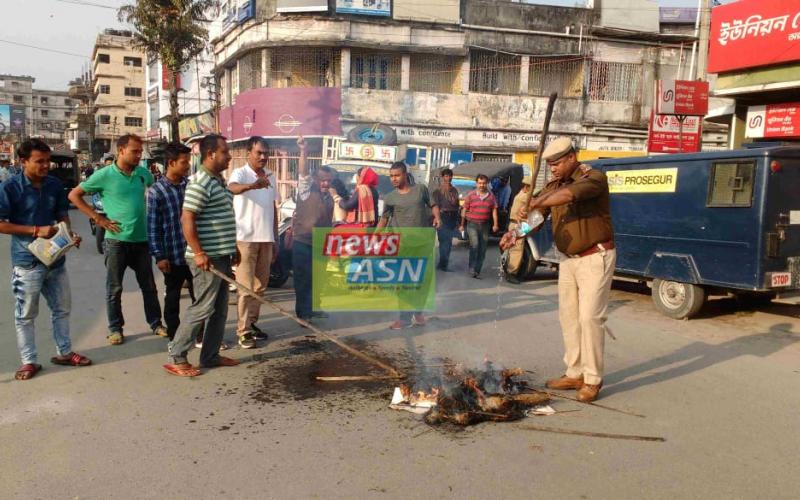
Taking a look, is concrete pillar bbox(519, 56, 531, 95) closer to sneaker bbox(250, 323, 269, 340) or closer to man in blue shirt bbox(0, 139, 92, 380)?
sneaker bbox(250, 323, 269, 340)

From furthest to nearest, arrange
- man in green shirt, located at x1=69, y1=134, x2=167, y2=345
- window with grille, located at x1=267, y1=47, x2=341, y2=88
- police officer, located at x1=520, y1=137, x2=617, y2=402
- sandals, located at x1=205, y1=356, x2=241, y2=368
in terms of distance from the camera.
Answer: window with grille, located at x1=267, y1=47, x2=341, y2=88 → man in green shirt, located at x1=69, y1=134, x2=167, y2=345 → sandals, located at x1=205, y1=356, x2=241, y2=368 → police officer, located at x1=520, y1=137, x2=617, y2=402

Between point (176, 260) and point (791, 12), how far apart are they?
40.8ft

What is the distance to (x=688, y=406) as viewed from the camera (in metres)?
4.23

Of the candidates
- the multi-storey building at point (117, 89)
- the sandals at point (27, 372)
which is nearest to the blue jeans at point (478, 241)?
the sandals at point (27, 372)

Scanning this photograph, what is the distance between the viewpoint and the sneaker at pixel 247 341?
548cm

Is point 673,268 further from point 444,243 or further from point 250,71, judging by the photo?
point 250,71

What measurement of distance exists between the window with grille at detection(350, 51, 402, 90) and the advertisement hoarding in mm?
1409

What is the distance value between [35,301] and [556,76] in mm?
22477

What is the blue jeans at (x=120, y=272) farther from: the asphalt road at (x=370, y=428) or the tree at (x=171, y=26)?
the tree at (x=171, y=26)

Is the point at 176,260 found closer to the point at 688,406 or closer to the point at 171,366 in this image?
the point at 171,366

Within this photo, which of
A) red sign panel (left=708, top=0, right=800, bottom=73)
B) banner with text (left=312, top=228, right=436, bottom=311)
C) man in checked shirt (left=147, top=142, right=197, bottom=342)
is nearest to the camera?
man in checked shirt (left=147, top=142, right=197, bottom=342)

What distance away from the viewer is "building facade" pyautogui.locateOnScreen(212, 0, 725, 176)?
21578 millimetres

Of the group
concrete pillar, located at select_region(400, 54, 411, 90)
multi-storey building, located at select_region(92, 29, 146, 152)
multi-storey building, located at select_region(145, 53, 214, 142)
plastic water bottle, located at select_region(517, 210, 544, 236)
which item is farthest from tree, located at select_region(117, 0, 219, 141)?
multi-storey building, located at select_region(92, 29, 146, 152)

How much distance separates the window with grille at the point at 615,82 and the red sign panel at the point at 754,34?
10.1 meters
